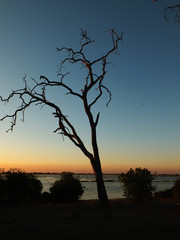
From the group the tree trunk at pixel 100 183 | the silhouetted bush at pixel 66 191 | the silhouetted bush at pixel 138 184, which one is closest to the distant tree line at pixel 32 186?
the silhouetted bush at pixel 138 184

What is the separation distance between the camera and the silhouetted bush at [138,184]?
16.6 metres

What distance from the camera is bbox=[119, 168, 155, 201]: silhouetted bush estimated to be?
54.4 feet

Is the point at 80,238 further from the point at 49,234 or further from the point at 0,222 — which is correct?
the point at 0,222

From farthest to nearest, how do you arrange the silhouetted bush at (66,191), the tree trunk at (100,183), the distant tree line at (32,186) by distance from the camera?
the silhouetted bush at (66,191), the distant tree line at (32,186), the tree trunk at (100,183)

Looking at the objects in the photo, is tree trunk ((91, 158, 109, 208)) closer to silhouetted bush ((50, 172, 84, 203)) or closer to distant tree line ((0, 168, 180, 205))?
distant tree line ((0, 168, 180, 205))

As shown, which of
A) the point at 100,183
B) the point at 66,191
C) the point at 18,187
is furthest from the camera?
the point at 66,191

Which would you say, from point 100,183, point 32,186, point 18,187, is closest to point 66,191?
point 32,186

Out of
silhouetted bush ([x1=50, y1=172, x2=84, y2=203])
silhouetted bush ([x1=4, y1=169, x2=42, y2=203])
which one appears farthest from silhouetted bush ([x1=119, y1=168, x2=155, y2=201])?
silhouetted bush ([x1=4, y1=169, x2=42, y2=203])

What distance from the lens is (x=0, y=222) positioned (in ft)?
33.1

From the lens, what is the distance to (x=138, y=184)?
16.6 metres

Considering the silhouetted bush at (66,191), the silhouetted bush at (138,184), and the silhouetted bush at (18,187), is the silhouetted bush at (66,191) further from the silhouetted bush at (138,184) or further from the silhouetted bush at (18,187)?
the silhouetted bush at (138,184)

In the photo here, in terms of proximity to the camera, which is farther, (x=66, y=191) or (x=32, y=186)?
(x=66, y=191)

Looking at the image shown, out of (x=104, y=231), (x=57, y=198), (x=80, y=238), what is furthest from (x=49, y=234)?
(x=57, y=198)

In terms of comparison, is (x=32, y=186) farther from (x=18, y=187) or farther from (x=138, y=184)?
Result: (x=138, y=184)
